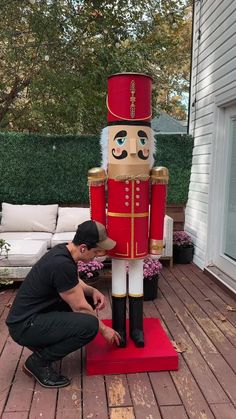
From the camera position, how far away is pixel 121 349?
2729 millimetres

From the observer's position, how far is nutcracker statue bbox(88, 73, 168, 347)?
2619 mm

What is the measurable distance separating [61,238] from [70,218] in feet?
1.49

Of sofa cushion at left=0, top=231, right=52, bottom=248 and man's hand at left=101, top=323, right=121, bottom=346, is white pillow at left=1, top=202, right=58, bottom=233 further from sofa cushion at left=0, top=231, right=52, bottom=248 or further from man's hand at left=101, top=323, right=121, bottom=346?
man's hand at left=101, top=323, right=121, bottom=346

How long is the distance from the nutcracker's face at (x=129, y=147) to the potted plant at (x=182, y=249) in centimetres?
296

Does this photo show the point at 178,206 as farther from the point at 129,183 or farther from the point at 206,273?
the point at 129,183

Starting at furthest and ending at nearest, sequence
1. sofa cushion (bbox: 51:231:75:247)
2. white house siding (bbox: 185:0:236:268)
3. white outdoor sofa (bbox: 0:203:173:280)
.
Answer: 1. white outdoor sofa (bbox: 0:203:173:280)
2. sofa cushion (bbox: 51:231:75:247)
3. white house siding (bbox: 185:0:236:268)

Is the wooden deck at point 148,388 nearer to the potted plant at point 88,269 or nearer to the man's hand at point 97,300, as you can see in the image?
the man's hand at point 97,300

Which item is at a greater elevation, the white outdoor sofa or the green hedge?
the green hedge

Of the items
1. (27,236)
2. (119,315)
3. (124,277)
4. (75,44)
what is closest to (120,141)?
(124,277)

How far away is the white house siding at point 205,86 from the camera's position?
431cm

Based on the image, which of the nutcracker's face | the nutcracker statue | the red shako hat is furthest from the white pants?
the red shako hat

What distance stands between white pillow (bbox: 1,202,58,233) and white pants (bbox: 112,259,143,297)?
8.52ft

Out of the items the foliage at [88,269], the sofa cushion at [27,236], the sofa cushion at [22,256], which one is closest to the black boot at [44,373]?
the foliage at [88,269]

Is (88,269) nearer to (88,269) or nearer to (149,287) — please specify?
(88,269)
